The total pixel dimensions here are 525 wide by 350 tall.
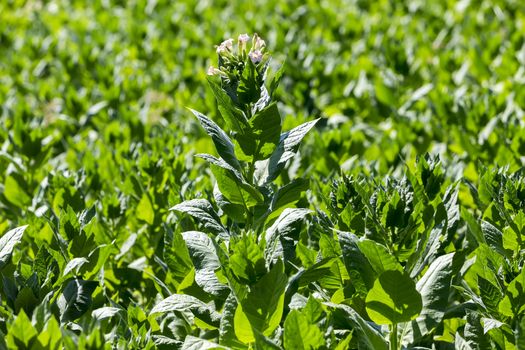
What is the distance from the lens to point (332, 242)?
8.84 ft

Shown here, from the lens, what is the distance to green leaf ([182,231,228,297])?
2637 millimetres

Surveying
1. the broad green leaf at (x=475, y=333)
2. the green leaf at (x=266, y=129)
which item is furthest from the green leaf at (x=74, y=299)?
the broad green leaf at (x=475, y=333)

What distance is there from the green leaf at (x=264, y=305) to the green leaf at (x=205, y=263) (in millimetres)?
251

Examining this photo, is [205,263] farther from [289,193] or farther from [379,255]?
[379,255]

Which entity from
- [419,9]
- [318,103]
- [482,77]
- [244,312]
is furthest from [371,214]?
[419,9]

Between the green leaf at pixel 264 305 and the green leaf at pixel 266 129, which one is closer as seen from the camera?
the green leaf at pixel 264 305

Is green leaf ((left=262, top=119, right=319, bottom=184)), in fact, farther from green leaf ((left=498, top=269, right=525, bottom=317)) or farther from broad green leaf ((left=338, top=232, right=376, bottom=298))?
green leaf ((left=498, top=269, right=525, bottom=317))

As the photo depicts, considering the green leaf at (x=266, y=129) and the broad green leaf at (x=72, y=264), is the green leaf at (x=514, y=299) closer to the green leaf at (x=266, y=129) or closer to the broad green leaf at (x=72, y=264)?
the green leaf at (x=266, y=129)

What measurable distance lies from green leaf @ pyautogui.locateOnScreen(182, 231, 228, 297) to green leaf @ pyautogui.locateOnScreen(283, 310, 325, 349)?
1.46 feet

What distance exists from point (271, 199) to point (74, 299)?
0.74m

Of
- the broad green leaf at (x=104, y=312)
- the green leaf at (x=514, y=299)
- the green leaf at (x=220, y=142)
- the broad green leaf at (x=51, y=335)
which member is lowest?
the green leaf at (x=514, y=299)

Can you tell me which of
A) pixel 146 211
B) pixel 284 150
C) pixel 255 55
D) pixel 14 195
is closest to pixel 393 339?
pixel 284 150

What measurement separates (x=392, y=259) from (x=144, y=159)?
65.3 inches

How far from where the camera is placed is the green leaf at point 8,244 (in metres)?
2.72
